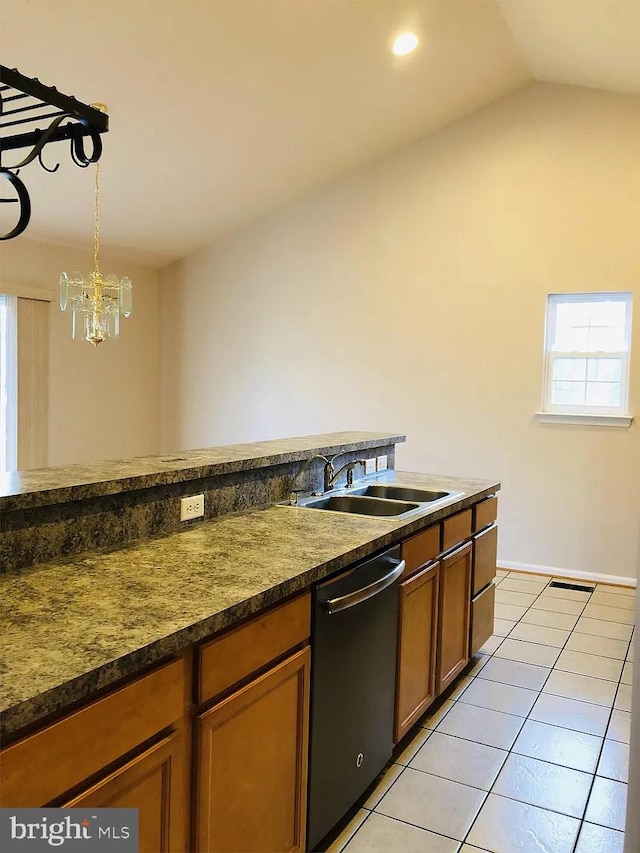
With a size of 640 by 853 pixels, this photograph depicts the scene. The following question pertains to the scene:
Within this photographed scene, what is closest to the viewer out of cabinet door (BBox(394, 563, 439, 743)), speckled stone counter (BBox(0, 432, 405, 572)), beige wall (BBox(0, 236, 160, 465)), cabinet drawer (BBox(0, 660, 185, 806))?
cabinet drawer (BBox(0, 660, 185, 806))

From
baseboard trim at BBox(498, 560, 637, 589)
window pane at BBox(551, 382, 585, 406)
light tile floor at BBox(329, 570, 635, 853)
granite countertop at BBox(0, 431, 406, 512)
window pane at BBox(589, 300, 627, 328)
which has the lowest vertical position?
light tile floor at BBox(329, 570, 635, 853)

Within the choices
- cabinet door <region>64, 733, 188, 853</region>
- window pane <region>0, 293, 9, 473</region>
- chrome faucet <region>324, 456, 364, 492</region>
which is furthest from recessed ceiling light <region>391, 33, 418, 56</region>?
cabinet door <region>64, 733, 188, 853</region>

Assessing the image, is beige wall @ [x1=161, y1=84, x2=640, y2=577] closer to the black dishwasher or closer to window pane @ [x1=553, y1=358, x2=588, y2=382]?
window pane @ [x1=553, y1=358, x2=588, y2=382]

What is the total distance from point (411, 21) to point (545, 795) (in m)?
3.76

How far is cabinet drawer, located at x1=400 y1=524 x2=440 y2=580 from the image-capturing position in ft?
7.52

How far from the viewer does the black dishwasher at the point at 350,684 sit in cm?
177

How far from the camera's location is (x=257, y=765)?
1.52m

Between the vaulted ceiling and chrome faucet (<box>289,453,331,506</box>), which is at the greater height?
the vaulted ceiling

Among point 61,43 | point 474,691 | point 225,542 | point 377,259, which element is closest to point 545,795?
point 474,691

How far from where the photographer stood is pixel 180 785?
1.30 m

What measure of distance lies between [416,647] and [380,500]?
2.03 ft

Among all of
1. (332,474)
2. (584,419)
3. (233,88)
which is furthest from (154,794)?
(584,419)

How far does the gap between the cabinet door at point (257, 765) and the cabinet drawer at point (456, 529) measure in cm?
109

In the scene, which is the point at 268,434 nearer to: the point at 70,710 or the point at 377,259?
the point at 377,259
